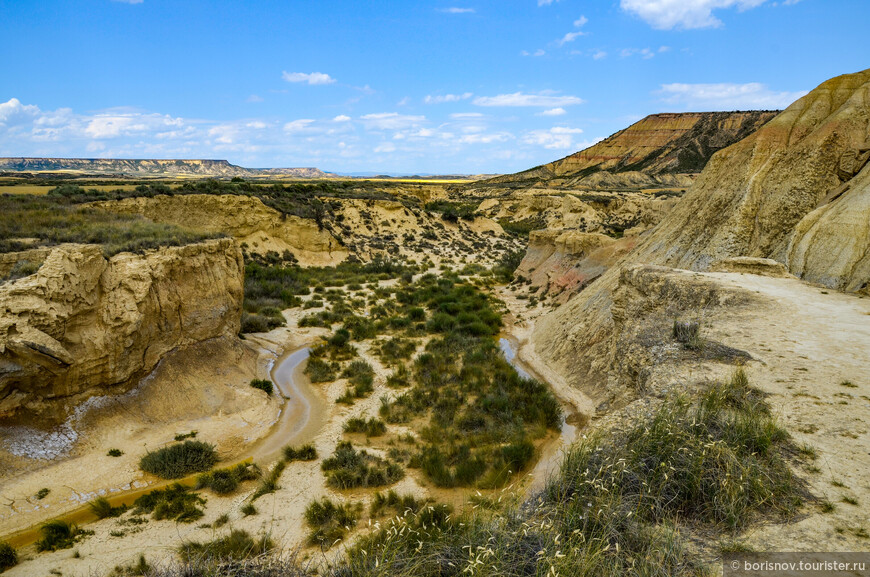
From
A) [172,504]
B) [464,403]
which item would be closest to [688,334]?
[464,403]

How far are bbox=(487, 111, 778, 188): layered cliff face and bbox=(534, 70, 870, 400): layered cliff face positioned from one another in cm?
7091

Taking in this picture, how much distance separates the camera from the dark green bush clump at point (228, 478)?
→ 778 cm

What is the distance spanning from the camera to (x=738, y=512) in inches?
138

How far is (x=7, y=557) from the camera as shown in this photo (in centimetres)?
591

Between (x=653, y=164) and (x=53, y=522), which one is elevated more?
(x=653, y=164)

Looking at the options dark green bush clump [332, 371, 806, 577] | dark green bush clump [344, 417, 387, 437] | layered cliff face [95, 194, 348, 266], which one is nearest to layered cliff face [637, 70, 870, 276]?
dark green bush clump [332, 371, 806, 577]

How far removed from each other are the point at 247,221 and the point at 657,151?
92.7 meters

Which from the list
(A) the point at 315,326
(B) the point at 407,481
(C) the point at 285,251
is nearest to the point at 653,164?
(C) the point at 285,251

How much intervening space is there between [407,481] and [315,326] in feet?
34.3

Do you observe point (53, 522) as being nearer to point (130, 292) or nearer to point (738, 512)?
point (130, 292)

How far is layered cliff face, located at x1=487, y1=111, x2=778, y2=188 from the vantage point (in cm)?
8381

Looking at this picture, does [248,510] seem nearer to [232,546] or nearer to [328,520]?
[232,546]

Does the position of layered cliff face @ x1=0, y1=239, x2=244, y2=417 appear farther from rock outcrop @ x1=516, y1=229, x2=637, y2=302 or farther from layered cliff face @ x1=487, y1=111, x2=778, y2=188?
layered cliff face @ x1=487, y1=111, x2=778, y2=188

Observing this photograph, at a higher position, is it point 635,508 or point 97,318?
point 635,508
